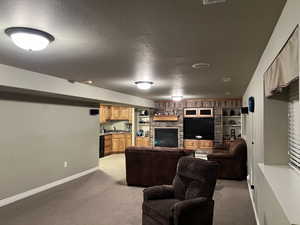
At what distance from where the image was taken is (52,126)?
215 inches

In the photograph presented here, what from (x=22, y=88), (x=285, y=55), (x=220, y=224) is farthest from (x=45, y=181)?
(x=285, y=55)

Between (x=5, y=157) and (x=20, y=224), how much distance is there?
149 centimetres

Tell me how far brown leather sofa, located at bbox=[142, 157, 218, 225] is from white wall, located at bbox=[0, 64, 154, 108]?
266 centimetres

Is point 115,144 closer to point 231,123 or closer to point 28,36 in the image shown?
point 231,123

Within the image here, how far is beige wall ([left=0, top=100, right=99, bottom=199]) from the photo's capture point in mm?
4348

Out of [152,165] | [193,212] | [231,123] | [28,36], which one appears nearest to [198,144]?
[231,123]

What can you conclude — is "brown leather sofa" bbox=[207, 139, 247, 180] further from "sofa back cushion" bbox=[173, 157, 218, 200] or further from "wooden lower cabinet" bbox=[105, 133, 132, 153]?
"wooden lower cabinet" bbox=[105, 133, 132, 153]

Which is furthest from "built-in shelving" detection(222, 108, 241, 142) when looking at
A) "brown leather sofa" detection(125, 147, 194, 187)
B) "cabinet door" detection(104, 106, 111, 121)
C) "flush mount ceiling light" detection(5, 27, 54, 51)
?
"flush mount ceiling light" detection(5, 27, 54, 51)

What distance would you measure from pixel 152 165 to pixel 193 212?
2.57 metres

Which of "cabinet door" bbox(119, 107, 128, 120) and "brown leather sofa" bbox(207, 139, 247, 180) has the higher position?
"cabinet door" bbox(119, 107, 128, 120)

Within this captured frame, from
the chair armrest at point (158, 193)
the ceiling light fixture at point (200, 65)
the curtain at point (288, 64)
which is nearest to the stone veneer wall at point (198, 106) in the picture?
the ceiling light fixture at point (200, 65)

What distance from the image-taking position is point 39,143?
5.08 m

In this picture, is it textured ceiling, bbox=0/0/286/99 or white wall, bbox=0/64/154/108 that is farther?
white wall, bbox=0/64/154/108

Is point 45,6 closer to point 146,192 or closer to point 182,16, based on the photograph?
point 182,16
